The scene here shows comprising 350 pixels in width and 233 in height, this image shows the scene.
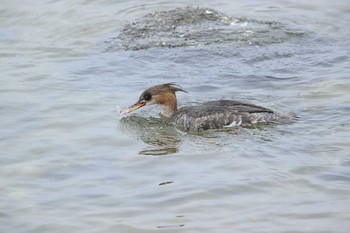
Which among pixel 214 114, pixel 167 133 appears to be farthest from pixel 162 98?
pixel 214 114

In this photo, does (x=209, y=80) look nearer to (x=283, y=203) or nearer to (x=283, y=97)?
(x=283, y=97)

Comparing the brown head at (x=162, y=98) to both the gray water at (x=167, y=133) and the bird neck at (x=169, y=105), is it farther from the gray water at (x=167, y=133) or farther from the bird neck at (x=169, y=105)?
the gray water at (x=167, y=133)

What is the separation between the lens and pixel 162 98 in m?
11.0

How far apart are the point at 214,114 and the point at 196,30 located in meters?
4.35

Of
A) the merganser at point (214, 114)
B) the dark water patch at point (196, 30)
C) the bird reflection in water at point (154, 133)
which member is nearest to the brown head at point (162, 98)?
the merganser at point (214, 114)

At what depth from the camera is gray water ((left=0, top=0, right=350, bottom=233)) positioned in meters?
7.37

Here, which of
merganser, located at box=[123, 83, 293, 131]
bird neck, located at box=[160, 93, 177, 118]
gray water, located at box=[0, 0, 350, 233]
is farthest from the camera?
bird neck, located at box=[160, 93, 177, 118]

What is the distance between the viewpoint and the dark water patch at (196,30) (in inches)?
543

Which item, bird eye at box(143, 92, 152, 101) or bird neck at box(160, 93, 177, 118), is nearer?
bird eye at box(143, 92, 152, 101)

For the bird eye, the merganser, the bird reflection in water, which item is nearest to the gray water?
the bird reflection in water

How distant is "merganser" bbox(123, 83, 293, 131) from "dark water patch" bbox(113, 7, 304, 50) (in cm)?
291

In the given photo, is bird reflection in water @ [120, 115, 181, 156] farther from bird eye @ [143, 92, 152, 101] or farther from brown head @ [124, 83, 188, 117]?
bird eye @ [143, 92, 152, 101]

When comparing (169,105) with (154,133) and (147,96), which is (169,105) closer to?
(147,96)

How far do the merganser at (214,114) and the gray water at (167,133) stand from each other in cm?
18
